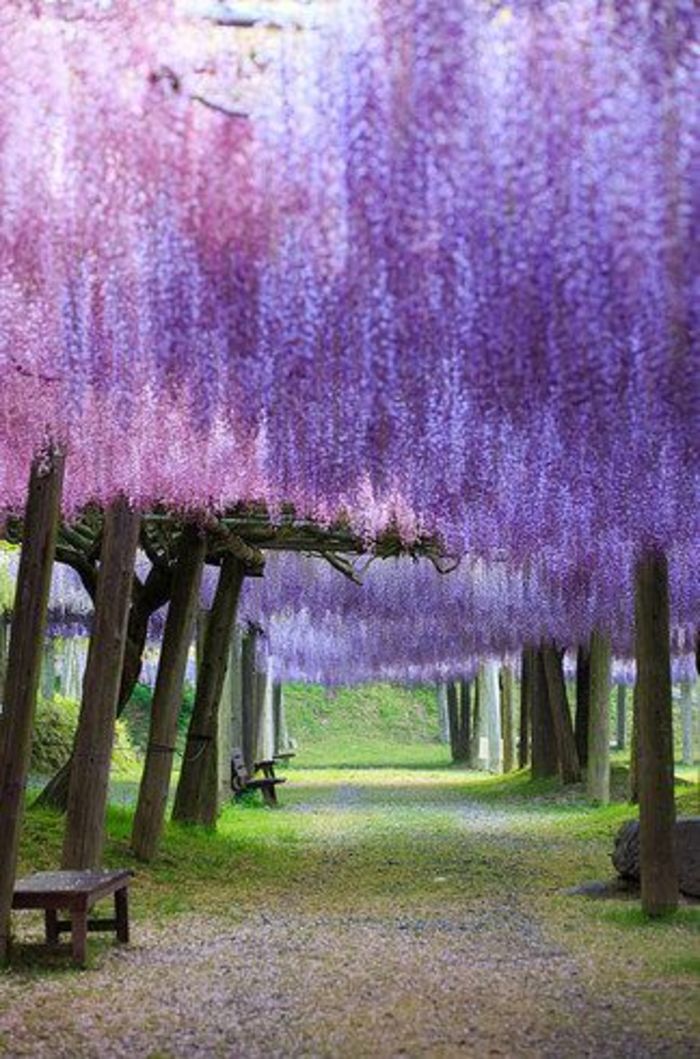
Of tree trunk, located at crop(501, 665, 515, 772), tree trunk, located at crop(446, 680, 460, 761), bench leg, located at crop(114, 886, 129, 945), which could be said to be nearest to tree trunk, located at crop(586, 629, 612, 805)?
tree trunk, located at crop(501, 665, 515, 772)

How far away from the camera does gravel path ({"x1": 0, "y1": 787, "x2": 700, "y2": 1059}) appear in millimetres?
4590

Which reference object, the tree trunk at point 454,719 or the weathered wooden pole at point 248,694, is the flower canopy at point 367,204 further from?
the tree trunk at point 454,719

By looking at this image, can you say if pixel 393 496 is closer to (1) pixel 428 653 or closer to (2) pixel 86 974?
(2) pixel 86 974

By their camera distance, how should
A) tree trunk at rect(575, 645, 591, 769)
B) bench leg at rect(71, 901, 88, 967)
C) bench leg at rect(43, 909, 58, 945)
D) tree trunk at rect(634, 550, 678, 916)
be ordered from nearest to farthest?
bench leg at rect(71, 901, 88, 967)
bench leg at rect(43, 909, 58, 945)
tree trunk at rect(634, 550, 678, 916)
tree trunk at rect(575, 645, 591, 769)

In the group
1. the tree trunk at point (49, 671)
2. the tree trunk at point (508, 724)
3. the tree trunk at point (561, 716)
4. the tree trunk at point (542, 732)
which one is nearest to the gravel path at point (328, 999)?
the tree trunk at point (561, 716)

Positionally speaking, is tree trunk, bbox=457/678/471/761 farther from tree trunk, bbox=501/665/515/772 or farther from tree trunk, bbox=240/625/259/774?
tree trunk, bbox=240/625/259/774

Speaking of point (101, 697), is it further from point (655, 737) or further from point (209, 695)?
point (209, 695)

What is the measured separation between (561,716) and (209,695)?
694cm

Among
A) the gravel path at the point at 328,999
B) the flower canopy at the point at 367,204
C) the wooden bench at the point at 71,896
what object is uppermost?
the flower canopy at the point at 367,204

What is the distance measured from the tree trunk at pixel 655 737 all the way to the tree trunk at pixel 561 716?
10.6 m

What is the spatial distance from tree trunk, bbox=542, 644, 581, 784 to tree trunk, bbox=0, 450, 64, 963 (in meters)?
12.3

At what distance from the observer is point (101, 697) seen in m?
7.25

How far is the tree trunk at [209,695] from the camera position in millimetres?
11578

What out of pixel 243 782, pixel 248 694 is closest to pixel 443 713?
pixel 248 694
